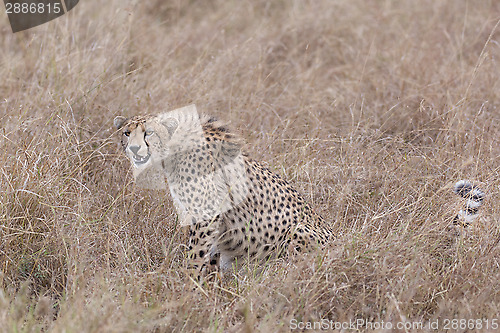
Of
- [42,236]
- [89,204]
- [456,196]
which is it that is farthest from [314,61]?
[42,236]

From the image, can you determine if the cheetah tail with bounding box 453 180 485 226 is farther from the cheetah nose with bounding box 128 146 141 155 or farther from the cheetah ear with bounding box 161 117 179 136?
the cheetah nose with bounding box 128 146 141 155

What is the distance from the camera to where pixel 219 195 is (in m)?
2.74

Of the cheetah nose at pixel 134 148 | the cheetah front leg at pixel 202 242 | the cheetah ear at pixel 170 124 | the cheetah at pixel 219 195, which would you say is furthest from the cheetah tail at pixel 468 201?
the cheetah nose at pixel 134 148

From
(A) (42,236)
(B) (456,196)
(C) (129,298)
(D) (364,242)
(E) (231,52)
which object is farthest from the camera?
(E) (231,52)

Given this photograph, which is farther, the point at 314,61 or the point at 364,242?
the point at 314,61

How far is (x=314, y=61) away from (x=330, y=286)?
108 inches

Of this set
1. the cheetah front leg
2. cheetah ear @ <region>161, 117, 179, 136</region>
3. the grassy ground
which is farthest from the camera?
cheetah ear @ <region>161, 117, 179, 136</region>

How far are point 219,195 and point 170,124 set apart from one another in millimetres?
385

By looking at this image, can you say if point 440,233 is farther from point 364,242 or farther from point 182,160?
point 182,160

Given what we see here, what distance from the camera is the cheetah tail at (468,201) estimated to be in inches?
110

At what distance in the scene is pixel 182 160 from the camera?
2756mm

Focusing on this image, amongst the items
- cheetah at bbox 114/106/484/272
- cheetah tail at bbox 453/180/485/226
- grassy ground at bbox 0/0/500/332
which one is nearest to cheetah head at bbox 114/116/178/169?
cheetah at bbox 114/106/484/272

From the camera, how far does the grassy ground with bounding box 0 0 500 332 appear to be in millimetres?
2445

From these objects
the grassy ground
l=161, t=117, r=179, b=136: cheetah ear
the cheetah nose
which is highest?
l=161, t=117, r=179, b=136: cheetah ear
